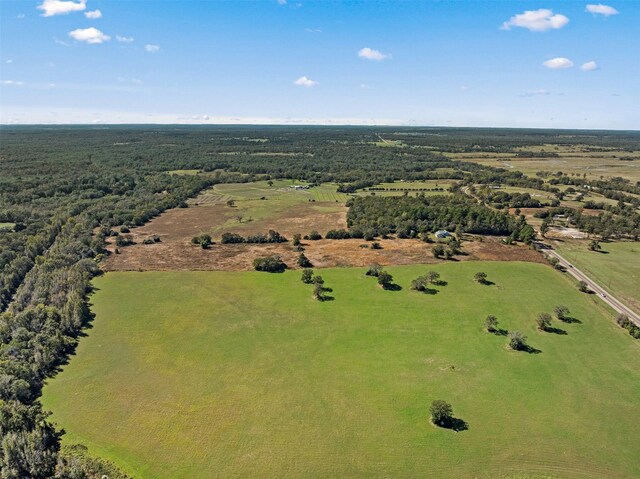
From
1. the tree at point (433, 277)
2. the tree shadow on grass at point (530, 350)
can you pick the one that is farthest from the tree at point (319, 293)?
the tree shadow on grass at point (530, 350)

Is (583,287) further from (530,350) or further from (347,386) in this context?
(347,386)

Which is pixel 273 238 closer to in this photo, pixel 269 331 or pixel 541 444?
pixel 269 331

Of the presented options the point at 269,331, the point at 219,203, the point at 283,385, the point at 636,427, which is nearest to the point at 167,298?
the point at 269,331

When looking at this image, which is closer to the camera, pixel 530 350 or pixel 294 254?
pixel 530 350

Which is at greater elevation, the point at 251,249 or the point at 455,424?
the point at 251,249

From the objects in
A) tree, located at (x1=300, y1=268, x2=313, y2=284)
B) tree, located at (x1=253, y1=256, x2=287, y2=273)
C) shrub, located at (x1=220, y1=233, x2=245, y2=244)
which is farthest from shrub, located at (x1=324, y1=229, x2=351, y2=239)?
tree, located at (x1=300, y1=268, x2=313, y2=284)

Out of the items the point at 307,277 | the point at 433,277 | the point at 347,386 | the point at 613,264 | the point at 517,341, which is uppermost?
the point at 613,264

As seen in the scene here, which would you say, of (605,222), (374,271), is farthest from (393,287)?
(605,222)
